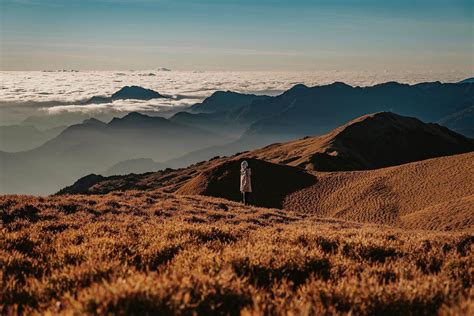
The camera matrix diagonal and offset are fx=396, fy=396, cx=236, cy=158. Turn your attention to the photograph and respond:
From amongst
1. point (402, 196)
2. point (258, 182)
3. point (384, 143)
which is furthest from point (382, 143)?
point (402, 196)

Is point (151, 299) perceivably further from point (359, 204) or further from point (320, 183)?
point (320, 183)

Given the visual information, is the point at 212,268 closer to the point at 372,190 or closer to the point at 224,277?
the point at 224,277

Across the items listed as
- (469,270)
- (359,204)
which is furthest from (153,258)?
(359,204)

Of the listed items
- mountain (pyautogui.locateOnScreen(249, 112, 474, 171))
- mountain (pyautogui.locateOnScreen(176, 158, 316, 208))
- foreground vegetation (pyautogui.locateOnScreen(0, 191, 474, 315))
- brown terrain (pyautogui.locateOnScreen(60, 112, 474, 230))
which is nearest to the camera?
foreground vegetation (pyautogui.locateOnScreen(0, 191, 474, 315))

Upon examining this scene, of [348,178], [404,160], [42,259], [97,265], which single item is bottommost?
[404,160]

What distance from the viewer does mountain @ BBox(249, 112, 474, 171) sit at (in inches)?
4525

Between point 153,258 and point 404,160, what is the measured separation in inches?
5296

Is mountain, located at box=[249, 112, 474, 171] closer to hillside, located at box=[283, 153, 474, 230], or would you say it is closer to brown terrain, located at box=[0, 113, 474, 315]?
hillside, located at box=[283, 153, 474, 230]

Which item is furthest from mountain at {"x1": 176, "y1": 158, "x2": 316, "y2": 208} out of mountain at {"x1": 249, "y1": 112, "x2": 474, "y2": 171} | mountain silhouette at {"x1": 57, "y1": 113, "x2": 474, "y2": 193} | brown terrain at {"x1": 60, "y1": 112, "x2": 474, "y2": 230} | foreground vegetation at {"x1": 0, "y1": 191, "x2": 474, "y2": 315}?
mountain at {"x1": 249, "y1": 112, "x2": 474, "y2": 171}

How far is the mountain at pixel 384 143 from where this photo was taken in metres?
115

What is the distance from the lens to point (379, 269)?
6059 mm

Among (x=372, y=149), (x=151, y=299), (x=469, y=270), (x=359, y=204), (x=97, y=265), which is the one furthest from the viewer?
(x=372, y=149)

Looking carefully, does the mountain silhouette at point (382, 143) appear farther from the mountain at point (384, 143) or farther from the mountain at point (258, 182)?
the mountain at point (258, 182)

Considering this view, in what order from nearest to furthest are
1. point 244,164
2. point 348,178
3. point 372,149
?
point 244,164
point 348,178
point 372,149
